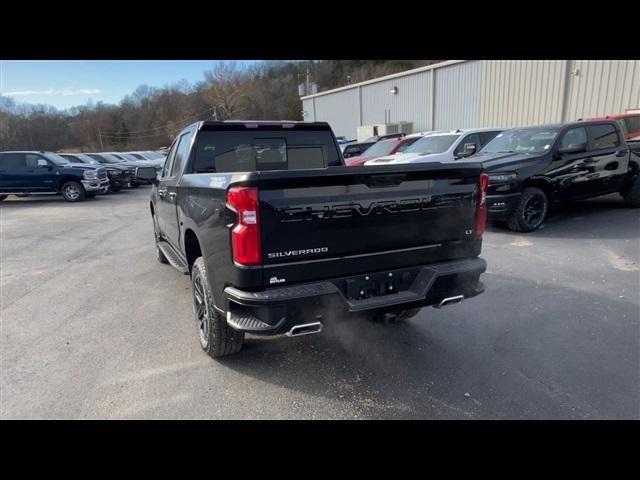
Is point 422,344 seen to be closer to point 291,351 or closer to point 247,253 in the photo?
point 291,351

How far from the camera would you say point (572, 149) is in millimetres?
7719

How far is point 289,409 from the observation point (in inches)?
111

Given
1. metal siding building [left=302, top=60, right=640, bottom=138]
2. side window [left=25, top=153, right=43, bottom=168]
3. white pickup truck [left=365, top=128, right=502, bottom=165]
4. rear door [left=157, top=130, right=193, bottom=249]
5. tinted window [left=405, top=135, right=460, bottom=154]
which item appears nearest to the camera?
rear door [left=157, top=130, right=193, bottom=249]

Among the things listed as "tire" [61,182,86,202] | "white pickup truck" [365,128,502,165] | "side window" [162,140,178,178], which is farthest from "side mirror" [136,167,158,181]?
"tire" [61,182,86,202]

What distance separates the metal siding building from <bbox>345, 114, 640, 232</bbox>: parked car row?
6547 mm

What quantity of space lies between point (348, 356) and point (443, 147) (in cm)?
799

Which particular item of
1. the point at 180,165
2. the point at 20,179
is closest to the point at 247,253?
the point at 180,165

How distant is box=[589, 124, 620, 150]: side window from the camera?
8055 mm

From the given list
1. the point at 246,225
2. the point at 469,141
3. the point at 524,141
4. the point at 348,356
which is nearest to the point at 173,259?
the point at 348,356

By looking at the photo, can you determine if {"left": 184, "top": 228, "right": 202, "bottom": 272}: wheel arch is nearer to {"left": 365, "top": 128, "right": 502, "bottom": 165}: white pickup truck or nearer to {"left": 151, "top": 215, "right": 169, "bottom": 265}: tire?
{"left": 151, "top": 215, "right": 169, "bottom": 265}: tire

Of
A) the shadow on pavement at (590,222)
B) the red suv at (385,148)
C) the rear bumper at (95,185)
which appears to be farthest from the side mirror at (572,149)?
the rear bumper at (95,185)

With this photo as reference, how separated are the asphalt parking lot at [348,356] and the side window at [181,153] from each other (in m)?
1.61

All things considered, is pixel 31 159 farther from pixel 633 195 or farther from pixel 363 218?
pixel 633 195

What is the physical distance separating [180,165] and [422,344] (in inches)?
127
